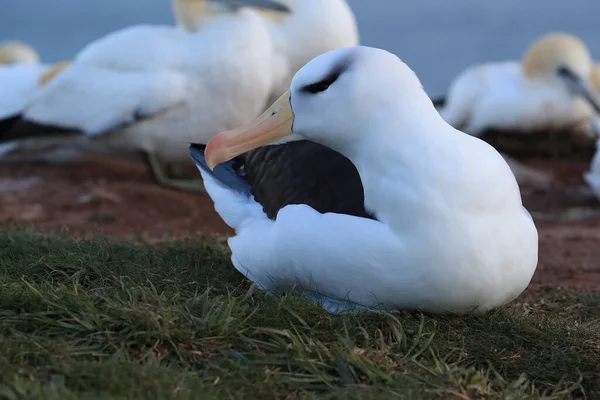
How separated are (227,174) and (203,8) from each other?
3558mm

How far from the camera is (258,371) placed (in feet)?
8.43

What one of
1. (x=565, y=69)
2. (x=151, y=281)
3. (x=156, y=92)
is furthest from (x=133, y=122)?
(x=565, y=69)

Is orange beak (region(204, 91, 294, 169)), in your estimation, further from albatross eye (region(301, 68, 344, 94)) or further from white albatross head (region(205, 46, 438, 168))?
albatross eye (region(301, 68, 344, 94))

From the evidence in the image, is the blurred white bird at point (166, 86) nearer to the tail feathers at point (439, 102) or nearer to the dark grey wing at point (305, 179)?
the dark grey wing at point (305, 179)

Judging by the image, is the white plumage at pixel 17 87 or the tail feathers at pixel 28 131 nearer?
the tail feathers at pixel 28 131

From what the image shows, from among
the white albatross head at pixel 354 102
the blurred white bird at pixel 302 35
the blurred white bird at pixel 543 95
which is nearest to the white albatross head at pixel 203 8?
the blurred white bird at pixel 302 35

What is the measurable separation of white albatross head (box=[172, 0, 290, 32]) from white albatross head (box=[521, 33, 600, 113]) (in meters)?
4.17

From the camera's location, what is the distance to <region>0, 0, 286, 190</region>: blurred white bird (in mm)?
7152

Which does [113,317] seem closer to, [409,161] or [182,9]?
[409,161]

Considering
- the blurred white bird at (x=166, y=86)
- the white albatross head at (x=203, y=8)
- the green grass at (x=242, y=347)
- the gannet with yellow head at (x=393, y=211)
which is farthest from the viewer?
the white albatross head at (x=203, y=8)

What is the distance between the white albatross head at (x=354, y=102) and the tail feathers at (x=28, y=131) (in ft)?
15.2

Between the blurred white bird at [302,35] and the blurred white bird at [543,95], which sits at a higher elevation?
the blurred white bird at [302,35]

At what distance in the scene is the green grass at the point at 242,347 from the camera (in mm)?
2436

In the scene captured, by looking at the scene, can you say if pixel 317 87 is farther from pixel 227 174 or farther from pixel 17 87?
pixel 17 87
